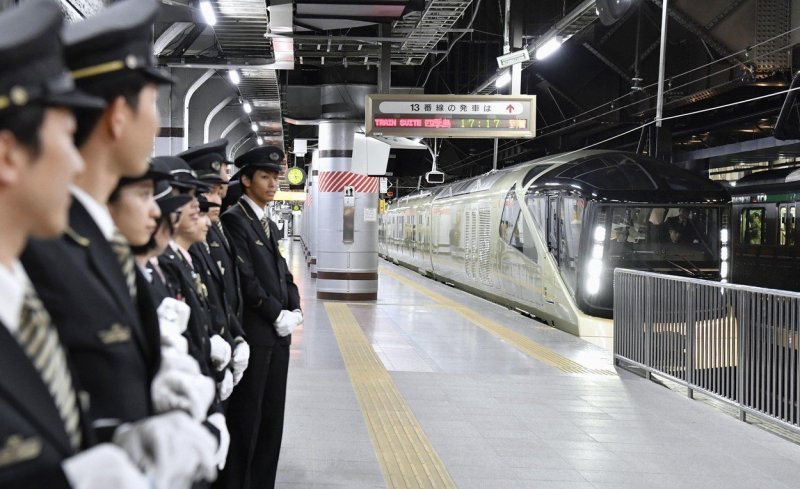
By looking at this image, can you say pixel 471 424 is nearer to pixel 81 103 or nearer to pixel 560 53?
pixel 81 103

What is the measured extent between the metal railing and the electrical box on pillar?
6633 millimetres

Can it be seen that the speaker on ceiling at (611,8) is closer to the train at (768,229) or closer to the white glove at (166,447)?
the train at (768,229)

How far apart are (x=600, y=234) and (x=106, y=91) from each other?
9905mm

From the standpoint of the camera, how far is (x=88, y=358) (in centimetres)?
158

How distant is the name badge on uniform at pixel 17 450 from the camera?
1.21 m

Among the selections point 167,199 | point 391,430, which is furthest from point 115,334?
point 391,430

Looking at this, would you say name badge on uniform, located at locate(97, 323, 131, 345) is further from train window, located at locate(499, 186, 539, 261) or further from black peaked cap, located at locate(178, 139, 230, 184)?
train window, located at locate(499, 186, 539, 261)

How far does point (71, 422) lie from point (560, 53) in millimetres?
22550

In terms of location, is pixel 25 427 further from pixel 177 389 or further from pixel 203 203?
pixel 203 203

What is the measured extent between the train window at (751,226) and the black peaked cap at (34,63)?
17540mm

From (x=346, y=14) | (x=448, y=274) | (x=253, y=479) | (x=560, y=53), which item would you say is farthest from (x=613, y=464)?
(x=560, y=53)

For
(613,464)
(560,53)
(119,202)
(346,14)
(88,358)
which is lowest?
(613,464)

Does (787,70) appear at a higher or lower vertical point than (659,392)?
higher

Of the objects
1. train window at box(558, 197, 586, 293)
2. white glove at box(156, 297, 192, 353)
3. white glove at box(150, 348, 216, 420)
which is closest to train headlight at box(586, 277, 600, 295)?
train window at box(558, 197, 586, 293)
